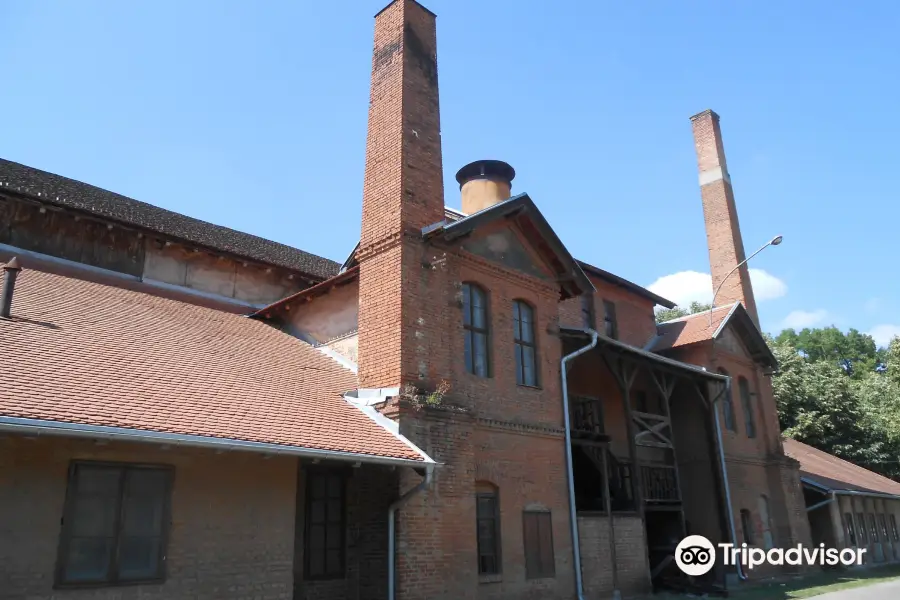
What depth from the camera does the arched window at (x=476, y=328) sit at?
13102mm

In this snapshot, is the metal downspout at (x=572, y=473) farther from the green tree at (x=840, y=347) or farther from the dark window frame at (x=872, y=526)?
the green tree at (x=840, y=347)

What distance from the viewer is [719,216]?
28750 millimetres

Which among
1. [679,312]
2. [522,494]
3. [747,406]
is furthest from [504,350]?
[679,312]

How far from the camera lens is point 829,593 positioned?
58.6 feet

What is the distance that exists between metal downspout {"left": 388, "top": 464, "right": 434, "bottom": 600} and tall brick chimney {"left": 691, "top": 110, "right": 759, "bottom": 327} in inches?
787

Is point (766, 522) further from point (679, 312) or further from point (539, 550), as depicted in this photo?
point (679, 312)

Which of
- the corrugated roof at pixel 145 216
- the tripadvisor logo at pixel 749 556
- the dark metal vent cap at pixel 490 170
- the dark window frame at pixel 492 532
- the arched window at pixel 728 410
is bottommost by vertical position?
the tripadvisor logo at pixel 749 556

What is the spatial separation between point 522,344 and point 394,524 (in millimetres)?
5040

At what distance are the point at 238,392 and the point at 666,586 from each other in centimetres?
1212

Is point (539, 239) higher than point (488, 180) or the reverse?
the reverse

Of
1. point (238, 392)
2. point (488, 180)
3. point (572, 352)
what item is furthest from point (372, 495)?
point (488, 180)

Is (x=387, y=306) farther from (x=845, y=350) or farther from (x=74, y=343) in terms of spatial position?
(x=845, y=350)

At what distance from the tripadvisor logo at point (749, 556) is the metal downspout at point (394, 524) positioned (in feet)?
31.2

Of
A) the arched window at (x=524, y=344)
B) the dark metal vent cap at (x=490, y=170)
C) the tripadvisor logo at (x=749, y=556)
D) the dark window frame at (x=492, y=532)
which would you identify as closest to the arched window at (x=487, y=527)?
the dark window frame at (x=492, y=532)
